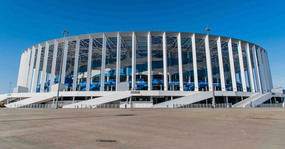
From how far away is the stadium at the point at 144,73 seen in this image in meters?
37.1

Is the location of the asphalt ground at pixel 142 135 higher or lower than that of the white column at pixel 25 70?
lower

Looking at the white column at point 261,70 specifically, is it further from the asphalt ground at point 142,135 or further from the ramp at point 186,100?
the asphalt ground at point 142,135

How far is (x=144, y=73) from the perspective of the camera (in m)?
54.5

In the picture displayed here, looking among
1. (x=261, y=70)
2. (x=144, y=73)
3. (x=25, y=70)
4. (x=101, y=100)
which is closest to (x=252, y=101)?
(x=261, y=70)

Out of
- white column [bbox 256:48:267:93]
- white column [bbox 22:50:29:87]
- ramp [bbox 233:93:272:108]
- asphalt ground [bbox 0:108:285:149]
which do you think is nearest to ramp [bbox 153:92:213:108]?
ramp [bbox 233:93:272:108]

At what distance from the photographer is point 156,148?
12.6 ft

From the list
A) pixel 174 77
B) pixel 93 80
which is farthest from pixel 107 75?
pixel 174 77

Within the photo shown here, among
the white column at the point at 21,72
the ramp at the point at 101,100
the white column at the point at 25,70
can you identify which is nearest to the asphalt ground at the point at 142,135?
the ramp at the point at 101,100

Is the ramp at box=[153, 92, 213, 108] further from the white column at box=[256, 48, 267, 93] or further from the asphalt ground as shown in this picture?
the white column at box=[256, 48, 267, 93]

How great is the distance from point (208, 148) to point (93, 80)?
58870 mm

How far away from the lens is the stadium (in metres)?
37.1

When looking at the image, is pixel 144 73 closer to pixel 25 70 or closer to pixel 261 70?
pixel 261 70

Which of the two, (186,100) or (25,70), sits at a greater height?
(25,70)

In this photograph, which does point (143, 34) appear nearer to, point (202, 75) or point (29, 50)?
point (202, 75)
